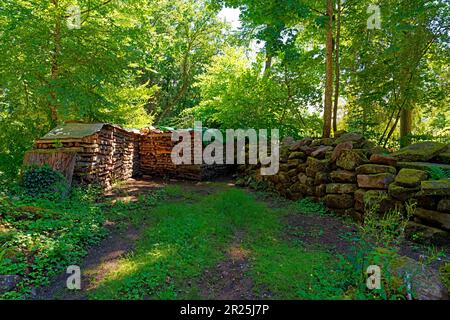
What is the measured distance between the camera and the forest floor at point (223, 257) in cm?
259

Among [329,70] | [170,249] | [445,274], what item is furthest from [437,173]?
[170,249]

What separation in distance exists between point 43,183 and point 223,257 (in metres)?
4.34

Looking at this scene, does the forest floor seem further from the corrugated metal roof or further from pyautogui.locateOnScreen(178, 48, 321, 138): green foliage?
pyautogui.locateOnScreen(178, 48, 321, 138): green foliage

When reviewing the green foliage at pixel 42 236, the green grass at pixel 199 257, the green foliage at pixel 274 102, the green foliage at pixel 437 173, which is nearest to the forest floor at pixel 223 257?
the green grass at pixel 199 257

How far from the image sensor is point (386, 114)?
7926mm

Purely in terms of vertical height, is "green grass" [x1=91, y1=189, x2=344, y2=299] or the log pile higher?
the log pile

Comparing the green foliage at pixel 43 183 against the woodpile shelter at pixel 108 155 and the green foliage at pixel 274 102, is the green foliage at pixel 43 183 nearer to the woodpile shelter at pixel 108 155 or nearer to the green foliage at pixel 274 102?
the woodpile shelter at pixel 108 155

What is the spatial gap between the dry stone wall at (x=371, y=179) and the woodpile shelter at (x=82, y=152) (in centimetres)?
514

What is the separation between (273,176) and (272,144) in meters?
1.27

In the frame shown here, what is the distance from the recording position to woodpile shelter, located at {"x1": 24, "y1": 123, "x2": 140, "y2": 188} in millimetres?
5910

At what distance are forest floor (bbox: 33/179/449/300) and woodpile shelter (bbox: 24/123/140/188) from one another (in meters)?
1.69

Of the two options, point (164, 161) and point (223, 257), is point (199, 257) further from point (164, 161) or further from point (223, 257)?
point (164, 161)

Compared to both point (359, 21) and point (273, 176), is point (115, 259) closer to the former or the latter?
point (273, 176)

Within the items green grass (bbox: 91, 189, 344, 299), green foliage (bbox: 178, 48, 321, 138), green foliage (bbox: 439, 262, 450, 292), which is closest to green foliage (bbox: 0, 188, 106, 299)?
green grass (bbox: 91, 189, 344, 299)
